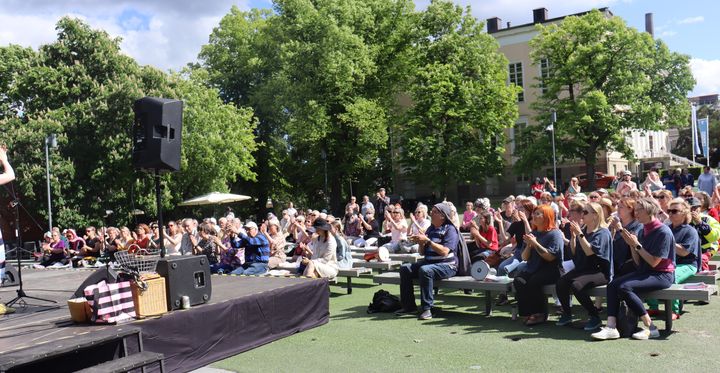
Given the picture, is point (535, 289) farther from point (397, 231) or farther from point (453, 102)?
point (453, 102)

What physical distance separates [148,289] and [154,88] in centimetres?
2342

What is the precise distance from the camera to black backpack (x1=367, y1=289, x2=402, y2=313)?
830 centimetres

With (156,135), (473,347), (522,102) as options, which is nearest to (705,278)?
(473,347)

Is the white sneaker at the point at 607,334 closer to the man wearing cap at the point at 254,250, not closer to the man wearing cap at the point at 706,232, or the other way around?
the man wearing cap at the point at 706,232

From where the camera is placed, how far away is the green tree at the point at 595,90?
32938mm

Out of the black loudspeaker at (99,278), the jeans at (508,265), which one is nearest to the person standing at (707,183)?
the jeans at (508,265)

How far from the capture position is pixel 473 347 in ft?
20.6

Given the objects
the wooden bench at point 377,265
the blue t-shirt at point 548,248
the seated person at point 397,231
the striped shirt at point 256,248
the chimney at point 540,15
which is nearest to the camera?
the blue t-shirt at point 548,248

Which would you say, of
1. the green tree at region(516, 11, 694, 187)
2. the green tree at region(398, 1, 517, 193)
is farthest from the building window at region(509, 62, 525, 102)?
the green tree at region(398, 1, 517, 193)

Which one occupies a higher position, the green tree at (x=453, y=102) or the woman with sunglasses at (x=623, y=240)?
the green tree at (x=453, y=102)

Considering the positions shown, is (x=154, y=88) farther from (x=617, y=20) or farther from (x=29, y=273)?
(x=617, y=20)

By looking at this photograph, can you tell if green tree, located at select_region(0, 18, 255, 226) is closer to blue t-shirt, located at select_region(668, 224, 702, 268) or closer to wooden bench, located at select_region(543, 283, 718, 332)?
blue t-shirt, located at select_region(668, 224, 702, 268)

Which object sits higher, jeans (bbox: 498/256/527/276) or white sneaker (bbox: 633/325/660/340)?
jeans (bbox: 498/256/527/276)

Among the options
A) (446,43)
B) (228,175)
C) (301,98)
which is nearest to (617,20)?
(446,43)
